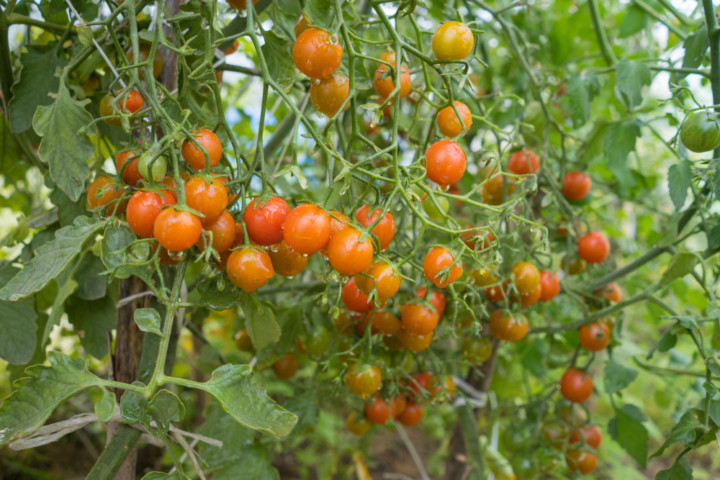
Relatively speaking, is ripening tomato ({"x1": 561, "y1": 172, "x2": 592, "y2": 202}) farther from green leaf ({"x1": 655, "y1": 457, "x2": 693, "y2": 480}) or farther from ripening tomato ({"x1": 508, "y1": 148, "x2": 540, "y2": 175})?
green leaf ({"x1": 655, "y1": 457, "x2": 693, "y2": 480})

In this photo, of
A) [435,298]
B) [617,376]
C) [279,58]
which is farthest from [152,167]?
[617,376]

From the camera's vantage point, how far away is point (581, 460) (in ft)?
3.69

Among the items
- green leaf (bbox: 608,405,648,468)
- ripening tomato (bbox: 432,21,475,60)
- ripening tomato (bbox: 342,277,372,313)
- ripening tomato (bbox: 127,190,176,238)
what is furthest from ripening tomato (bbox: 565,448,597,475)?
ripening tomato (bbox: 127,190,176,238)

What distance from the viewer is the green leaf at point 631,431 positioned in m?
1.08

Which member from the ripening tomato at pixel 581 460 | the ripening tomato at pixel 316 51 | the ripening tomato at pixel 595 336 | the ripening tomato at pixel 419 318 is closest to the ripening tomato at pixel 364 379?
the ripening tomato at pixel 419 318

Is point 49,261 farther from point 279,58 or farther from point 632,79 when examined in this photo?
point 632,79

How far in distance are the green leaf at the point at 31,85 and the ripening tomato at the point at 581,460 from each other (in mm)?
1220

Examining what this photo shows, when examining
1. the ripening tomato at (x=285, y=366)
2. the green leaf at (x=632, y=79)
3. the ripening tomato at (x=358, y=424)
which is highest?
the green leaf at (x=632, y=79)

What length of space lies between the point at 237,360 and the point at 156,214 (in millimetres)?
993

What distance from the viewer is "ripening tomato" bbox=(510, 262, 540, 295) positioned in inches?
34.4

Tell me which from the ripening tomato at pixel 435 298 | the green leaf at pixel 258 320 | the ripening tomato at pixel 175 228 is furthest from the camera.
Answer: the ripening tomato at pixel 435 298

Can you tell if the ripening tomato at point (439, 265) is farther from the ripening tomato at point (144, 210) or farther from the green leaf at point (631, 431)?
the green leaf at point (631, 431)

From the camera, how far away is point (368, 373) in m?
0.76

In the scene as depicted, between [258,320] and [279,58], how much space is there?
359 mm
